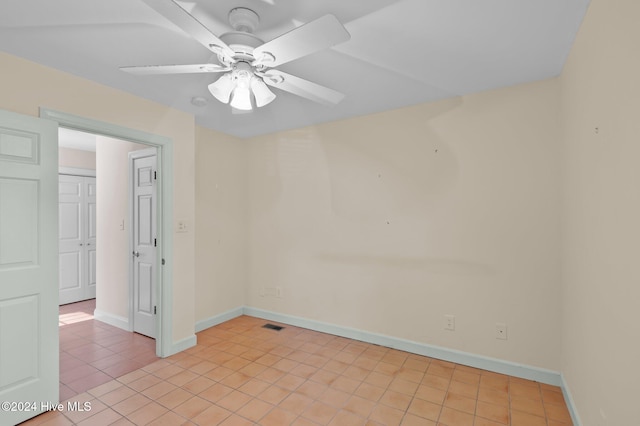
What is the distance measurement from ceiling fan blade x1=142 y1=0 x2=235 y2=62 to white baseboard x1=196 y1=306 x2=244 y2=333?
3.08 metres

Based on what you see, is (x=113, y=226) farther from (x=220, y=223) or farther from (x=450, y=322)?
(x=450, y=322)

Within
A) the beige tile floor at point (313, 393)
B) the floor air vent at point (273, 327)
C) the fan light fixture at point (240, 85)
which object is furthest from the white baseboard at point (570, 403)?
the fan light fixture at point (240, 85)

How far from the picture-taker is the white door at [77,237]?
474 cm

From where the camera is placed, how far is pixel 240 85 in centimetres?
176

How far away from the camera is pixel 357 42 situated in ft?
6.07

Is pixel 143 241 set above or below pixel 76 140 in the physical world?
below

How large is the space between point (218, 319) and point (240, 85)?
2.99 m

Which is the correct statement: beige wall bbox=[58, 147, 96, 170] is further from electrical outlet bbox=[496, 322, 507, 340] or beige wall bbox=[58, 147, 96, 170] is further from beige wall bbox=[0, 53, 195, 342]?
electrical outlet bbox=[496, 322, 507, 340]

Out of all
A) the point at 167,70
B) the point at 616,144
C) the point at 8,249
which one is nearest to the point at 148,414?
the point at 8,249

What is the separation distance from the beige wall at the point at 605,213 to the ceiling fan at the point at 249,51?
1.17 m

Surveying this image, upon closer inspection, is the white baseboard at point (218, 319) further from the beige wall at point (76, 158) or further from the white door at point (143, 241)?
the beige wall at point (76, 158)

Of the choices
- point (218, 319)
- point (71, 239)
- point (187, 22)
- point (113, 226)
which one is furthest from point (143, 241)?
point (187, 22)

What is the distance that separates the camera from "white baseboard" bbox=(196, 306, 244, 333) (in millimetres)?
3566

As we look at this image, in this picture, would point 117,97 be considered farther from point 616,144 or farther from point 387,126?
point 616,144
